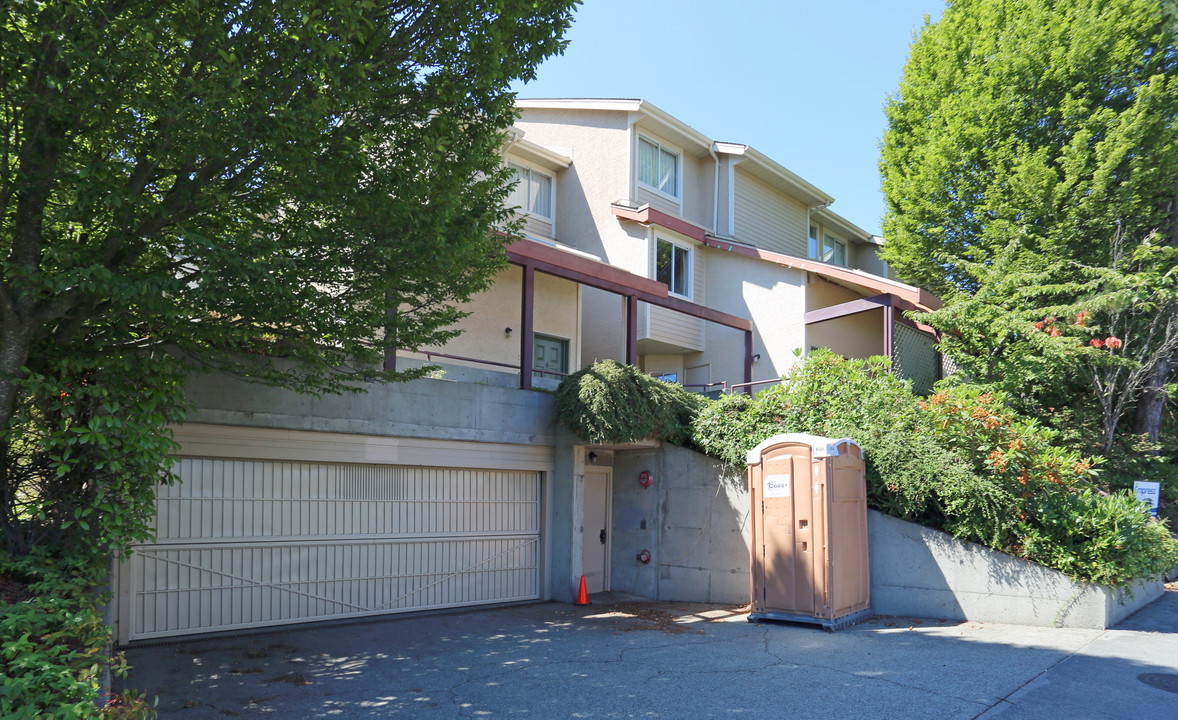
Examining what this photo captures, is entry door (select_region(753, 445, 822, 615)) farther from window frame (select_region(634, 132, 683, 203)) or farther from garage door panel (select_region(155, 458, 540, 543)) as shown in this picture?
window frame (select_region(634, 132, 683, 203))

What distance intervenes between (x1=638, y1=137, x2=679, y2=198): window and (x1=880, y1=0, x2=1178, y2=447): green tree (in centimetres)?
588

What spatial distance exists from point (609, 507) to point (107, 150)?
950 cm

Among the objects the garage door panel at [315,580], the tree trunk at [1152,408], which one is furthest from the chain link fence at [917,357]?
the garage door panel at [315,580]

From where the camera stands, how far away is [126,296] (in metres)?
5.35

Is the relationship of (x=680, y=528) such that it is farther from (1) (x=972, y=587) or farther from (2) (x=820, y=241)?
(2) (x=820, y=241)

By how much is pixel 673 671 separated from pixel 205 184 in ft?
20.4

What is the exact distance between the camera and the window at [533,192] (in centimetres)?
1800

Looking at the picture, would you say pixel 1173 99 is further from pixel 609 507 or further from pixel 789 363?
pixel 609 507

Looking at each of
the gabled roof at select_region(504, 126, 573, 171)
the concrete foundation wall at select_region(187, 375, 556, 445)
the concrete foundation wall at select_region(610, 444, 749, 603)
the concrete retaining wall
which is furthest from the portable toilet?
the gabled roof at select_region(504, 126, 573, 171)

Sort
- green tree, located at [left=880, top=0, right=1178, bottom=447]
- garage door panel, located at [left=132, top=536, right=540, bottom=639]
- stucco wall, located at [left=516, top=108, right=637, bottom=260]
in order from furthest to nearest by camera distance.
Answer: stucco wall, located at [left=516, top=108, right=637, bottom=260] < green tree, located at [left=880, top=0, right=1178, bottom=447] < garage door panel, located at [left=132, top=536, right=540, bottom=639]

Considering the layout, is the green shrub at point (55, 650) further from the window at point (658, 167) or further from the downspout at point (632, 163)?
the window at point (658, 167)

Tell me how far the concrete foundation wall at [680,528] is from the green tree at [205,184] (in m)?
6.58

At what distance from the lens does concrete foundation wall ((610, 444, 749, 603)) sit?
12.0 metres

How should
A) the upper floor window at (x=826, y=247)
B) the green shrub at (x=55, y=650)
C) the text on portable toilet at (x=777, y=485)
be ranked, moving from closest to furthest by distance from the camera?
1. the green shrub at (x=55, y=650)
2. the text on portable toilet at (x=777, y=485)
3. the upper floor window at (x=826, y=247)
